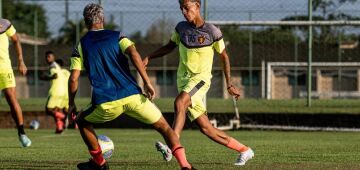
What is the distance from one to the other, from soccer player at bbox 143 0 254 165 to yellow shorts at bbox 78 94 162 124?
177cm

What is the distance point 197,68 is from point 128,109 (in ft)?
8.00

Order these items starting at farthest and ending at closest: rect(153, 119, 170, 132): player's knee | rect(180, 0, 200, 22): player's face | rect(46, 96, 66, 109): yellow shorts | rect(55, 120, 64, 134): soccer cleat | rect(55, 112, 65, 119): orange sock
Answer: rect(46, 96, 66, 109): yellow shorts
rect(55, 112, 65, 119): orange sock
rect(55, 120, 64, 134): soccer cleat
rect(180, 0, 200, 22): player's face
rect(153, 119, 170, 132): player's knee

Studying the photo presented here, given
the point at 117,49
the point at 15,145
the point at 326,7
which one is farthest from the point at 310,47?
the point at 117,49

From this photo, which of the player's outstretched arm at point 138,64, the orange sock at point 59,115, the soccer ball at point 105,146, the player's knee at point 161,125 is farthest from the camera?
the orange sock at point 59,115

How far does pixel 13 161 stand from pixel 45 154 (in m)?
1.56

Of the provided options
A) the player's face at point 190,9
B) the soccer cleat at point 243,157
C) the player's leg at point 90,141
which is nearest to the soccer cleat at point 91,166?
the player's leg at point 90,141

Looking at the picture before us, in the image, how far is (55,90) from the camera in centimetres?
2416

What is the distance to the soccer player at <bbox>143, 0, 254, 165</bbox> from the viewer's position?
37.0 ft

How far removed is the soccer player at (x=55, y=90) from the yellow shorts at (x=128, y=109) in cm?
1310

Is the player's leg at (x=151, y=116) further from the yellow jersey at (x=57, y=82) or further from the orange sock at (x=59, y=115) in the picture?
the yellow jersey at (x=57, y=82)

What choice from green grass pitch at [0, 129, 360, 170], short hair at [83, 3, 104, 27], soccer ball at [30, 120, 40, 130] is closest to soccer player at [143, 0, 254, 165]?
green grass pitch at [0, 129, 360, 170]

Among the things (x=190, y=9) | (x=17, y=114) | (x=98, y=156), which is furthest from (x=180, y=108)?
(x=17, y=114)

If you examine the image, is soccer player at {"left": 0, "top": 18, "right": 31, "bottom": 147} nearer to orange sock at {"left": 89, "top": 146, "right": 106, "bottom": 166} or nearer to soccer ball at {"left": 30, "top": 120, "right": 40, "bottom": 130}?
orange sock at {"left": 89, "top": 146, "right": 106, "bottom": 166}

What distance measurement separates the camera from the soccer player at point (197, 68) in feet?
37.0
